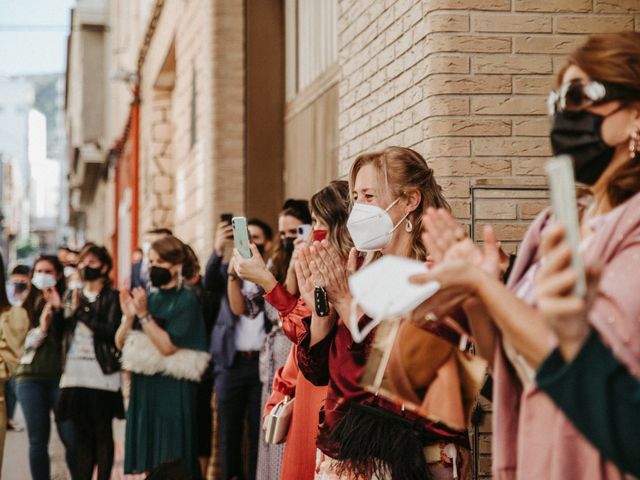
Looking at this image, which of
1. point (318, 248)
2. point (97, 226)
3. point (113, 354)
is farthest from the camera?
point (97, 226)

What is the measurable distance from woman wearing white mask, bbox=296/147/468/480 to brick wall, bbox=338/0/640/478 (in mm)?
900

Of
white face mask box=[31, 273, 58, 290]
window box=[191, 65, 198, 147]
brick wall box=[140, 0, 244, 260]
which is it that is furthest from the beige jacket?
window box=[191, 65, 198, 147]

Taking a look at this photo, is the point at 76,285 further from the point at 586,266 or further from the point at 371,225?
the point at 586,266

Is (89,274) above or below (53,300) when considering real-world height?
above

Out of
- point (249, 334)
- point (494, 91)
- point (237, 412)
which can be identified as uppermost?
point (494, 91)

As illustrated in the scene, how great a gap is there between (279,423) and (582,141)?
286cm

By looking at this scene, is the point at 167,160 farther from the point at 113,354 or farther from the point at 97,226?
the point at 97,226

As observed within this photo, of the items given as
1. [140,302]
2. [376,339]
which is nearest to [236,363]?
[140,302]

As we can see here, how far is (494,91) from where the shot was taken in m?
5.03

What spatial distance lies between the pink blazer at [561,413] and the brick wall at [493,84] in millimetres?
2361

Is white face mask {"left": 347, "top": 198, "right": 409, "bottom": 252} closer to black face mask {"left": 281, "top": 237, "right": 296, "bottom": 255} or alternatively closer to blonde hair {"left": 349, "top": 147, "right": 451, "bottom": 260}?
blonde hair {"left": 349, "top": 147, "right": 451, "bottom": 260}

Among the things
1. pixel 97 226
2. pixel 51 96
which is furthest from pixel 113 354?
pixel 51 96

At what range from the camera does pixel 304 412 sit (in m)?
4.87

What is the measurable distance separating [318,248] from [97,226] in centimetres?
4192
